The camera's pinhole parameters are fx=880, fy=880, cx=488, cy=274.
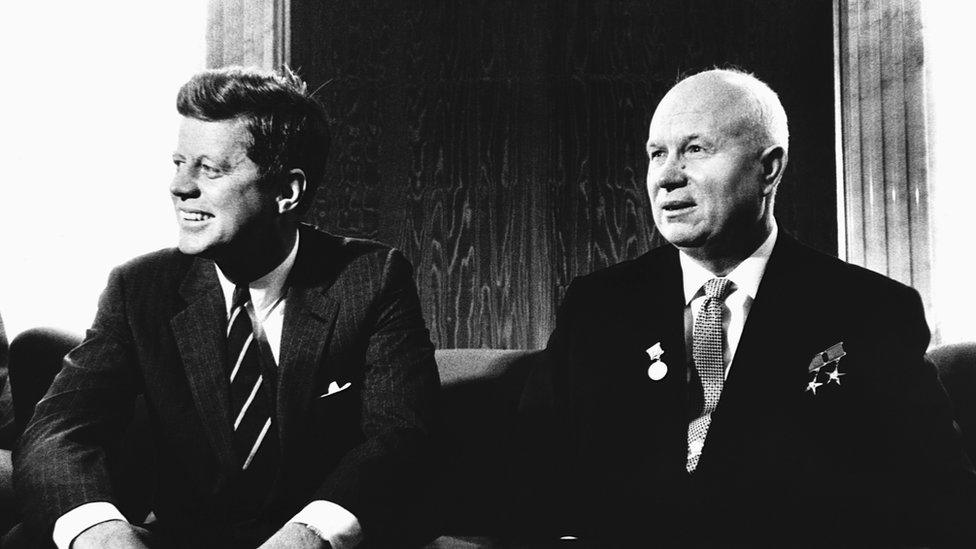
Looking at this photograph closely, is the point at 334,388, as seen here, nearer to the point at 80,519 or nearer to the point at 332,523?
the point at 332,523

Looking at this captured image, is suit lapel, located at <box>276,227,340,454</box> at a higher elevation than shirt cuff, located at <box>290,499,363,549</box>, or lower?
higher

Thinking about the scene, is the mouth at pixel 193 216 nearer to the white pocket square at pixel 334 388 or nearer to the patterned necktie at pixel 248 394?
the patterned necktie at pixel 248 394

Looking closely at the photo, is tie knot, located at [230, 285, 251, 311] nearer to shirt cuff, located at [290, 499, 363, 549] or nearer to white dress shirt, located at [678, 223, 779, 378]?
shirt cuff, located at [290, 499, 363, 549]

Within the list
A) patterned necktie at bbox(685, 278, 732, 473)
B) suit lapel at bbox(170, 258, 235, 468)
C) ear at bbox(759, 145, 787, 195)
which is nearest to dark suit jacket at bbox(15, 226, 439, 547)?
suit lapel at bbox(170, 258, 235, 468)

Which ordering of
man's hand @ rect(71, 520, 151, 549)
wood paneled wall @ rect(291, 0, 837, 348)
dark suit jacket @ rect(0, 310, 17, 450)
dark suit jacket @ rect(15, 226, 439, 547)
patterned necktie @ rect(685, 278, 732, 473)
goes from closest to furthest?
man's hand @ rect(71, 520, 151, 549), dark suit jacket @ rect(15, 226, 439, 547), patterned necktie @ rect(685, 278, 732, 473), dark suit jacket @ rect(0, 310, 17, 450), wood paneled wall @ rect(291, 0, 837, 348)

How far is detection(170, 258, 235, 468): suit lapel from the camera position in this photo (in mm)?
1544

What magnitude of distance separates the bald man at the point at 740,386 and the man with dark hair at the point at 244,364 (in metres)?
0.36

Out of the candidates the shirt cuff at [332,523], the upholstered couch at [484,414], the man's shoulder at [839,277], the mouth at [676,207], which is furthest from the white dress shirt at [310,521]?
the man's shoulder at [839,277]

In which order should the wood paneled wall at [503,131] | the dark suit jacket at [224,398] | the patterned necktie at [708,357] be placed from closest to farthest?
1. the dark suit jacket at [224,398]
2. the patterned necktie at [708,357]
3. the wood paneled wall at [503,131]

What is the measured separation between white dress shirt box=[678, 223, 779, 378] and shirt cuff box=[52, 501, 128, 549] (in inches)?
41.5

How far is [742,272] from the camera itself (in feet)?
5.55

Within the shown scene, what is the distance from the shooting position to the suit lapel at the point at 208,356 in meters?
1.54

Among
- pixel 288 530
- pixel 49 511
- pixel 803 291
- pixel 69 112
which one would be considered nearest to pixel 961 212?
pixel 803 291

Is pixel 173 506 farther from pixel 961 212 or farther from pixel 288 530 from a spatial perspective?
pixel 961 212
